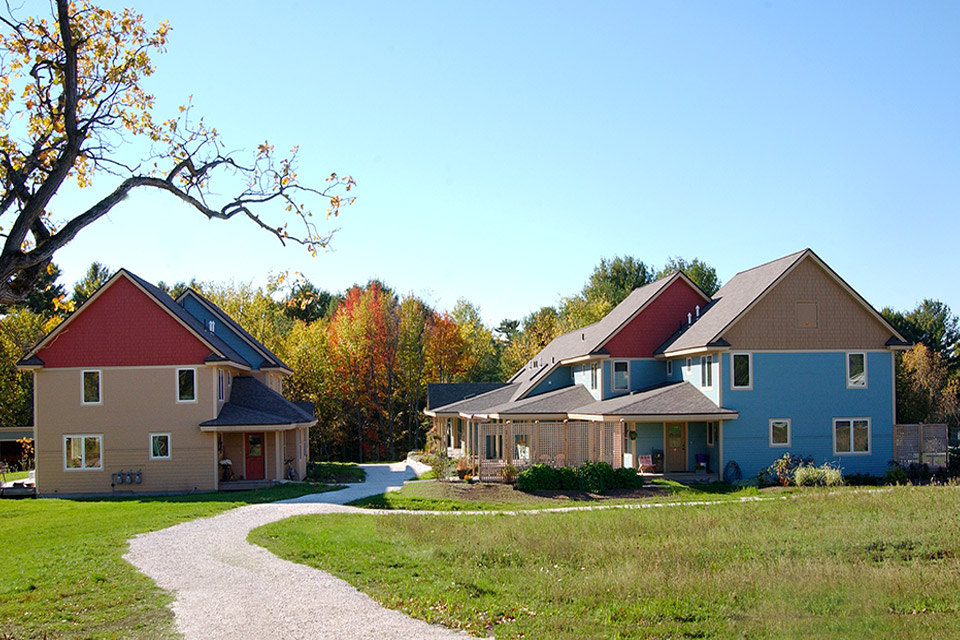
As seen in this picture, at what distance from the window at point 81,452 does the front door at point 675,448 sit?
21.6 m

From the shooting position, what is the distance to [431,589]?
11.6 m

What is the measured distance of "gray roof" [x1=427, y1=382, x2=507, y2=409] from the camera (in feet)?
156

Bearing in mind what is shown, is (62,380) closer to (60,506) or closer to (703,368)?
(60,506)

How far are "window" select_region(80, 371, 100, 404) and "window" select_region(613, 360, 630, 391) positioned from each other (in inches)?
812

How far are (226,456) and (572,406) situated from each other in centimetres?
1442

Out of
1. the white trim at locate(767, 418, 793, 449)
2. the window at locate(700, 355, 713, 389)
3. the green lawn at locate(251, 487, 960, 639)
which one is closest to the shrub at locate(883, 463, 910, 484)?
the white trim at locate(767, 418, 793, 449)

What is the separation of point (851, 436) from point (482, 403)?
54.7 feet

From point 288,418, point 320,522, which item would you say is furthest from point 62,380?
point 320,522

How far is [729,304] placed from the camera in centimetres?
3300

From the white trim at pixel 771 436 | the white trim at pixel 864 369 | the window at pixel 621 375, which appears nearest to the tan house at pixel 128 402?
the window at pixel 621 375

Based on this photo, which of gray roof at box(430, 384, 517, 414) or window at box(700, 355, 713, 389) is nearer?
window at box(700, 355, 713, 389)

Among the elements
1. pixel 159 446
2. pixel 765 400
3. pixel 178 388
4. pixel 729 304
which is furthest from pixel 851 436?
pixel 159 446

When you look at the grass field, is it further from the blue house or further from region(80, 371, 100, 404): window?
region(80, 371, 100, 404): window

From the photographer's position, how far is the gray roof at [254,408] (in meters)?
31.3
